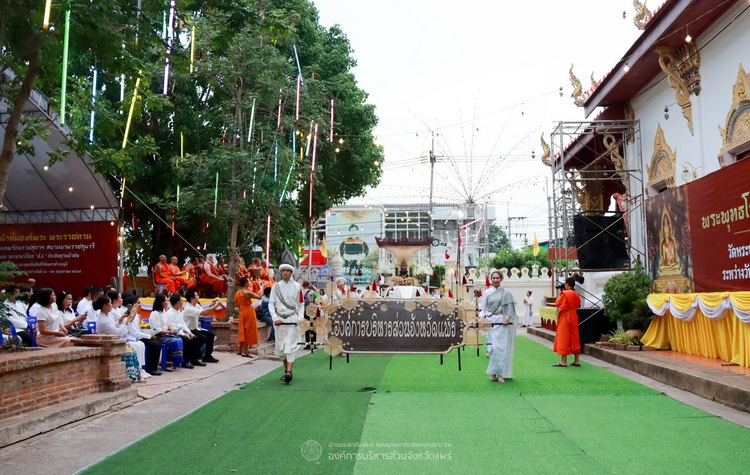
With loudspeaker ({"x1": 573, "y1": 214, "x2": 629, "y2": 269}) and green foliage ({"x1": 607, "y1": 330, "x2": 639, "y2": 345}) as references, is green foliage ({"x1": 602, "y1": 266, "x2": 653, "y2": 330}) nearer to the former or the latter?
green foliage ({"x1": 607, "y1": 330, "x2": 639, "y2": 345})

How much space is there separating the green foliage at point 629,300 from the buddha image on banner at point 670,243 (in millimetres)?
326

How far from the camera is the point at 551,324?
64.6 feet

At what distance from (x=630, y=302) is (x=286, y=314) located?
7009 mm

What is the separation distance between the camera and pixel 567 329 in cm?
1102

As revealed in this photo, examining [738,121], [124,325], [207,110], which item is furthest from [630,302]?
[207,110]

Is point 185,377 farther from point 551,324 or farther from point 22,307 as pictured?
point 551,324

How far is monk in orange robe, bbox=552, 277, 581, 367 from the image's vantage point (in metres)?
11.0

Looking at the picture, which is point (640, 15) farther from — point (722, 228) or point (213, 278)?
point (213, 278)

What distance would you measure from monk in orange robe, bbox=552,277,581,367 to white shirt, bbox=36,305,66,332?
750 cm

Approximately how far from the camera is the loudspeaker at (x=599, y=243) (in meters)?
15.6

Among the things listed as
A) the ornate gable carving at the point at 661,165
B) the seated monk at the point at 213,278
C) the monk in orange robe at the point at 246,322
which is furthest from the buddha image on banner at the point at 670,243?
the seated monk at the point at 213,278

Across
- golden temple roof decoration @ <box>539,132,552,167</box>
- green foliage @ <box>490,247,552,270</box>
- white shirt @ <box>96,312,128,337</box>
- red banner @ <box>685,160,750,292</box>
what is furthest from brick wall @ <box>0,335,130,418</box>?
green foliage @ <box>490,247,552,270</box>

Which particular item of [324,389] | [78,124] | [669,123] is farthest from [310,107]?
[324,389]

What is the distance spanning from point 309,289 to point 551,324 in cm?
729
